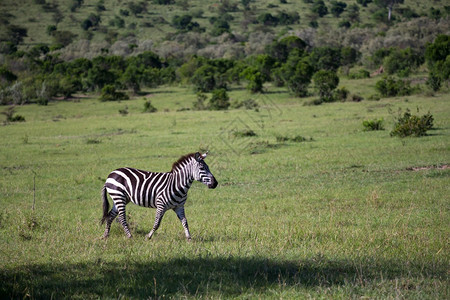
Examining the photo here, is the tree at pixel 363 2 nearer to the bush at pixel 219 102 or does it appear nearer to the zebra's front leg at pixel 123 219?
the bush at pixel 219 102

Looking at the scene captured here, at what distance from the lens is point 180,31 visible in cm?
10719

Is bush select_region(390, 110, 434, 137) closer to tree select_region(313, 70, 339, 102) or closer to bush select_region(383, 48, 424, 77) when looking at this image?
tree select_region(313, 70, 339, 102)

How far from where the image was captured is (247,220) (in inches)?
382

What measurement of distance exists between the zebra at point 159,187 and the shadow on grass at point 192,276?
1628 millimetres

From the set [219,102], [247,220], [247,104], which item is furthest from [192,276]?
[219,102]

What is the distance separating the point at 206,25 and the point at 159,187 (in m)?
117

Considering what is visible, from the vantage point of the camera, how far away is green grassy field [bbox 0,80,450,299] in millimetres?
5531

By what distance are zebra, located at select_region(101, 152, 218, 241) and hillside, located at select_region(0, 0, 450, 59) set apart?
69.1 m

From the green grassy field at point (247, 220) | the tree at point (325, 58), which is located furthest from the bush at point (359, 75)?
the green grassy field at point (247, 220)

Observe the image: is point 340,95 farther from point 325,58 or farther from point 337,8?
point 337,8

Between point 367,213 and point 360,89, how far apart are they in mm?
36101

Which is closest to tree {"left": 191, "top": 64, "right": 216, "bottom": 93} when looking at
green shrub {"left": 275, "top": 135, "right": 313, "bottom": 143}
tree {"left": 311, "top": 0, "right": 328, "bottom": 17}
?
green shrub {"left": 275, "top": 135, "right": 313, "bottom": 143}

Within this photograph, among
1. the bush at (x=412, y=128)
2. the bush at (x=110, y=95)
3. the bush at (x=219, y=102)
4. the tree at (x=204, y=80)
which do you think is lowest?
the bush at (x=110, y=95)

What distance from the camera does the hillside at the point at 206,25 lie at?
272ft
